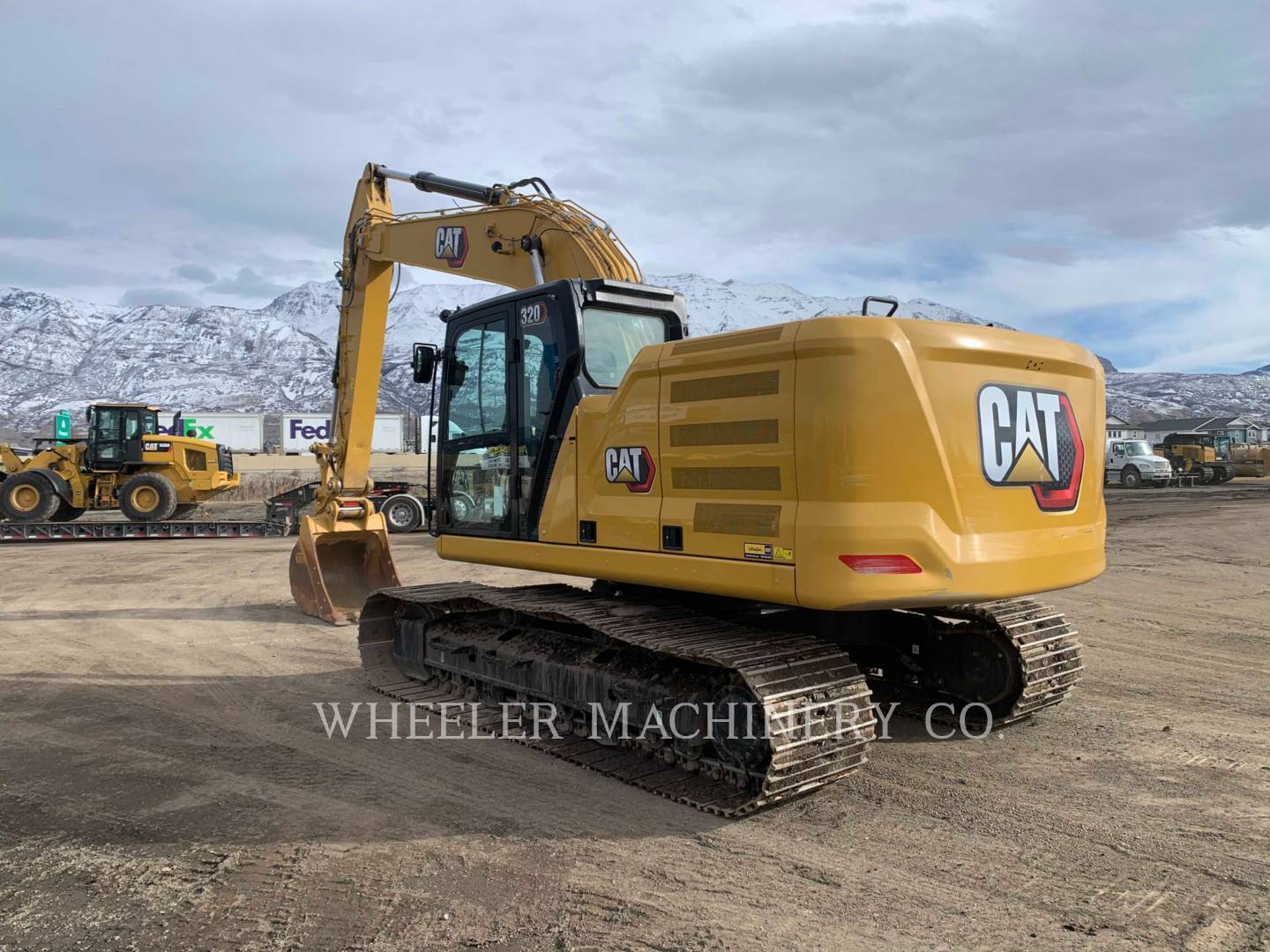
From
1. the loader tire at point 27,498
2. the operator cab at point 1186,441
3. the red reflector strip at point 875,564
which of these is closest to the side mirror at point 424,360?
the red reflector strip at point 875,564

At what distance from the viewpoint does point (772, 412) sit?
4.47 metres

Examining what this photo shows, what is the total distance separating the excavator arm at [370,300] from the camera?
26.2 feet

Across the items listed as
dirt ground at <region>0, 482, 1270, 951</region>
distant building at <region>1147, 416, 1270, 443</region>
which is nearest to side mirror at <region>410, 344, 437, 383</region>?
dirt ground at <region>0, 482, 1270, 951</region>

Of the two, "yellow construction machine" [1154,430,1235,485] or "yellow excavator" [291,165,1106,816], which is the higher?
"yellow construction machine" [1154,430,1235,485]

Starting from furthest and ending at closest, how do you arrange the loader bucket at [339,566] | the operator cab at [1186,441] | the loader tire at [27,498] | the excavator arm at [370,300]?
the operator cab at [1186,441] → the loader tire at [27,498] → the loader bucket at [339,566] → the excavator arm at [370,300]

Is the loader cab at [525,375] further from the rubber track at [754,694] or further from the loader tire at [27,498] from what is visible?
the loader tire at [27,498]

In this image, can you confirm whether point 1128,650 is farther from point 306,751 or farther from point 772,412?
point 306,751

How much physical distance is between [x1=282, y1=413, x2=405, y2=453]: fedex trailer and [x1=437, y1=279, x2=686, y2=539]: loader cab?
49937mm

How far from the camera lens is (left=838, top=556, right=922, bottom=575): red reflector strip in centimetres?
417

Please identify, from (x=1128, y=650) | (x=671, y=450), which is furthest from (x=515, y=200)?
(x=1128, y=650)

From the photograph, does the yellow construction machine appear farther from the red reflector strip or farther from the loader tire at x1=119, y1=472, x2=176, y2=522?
the red reflector strip

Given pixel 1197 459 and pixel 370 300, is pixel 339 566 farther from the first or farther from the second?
pixel 1197 459

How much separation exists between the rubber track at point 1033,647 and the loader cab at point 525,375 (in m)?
2.68

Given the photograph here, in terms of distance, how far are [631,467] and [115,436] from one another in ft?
68.8
